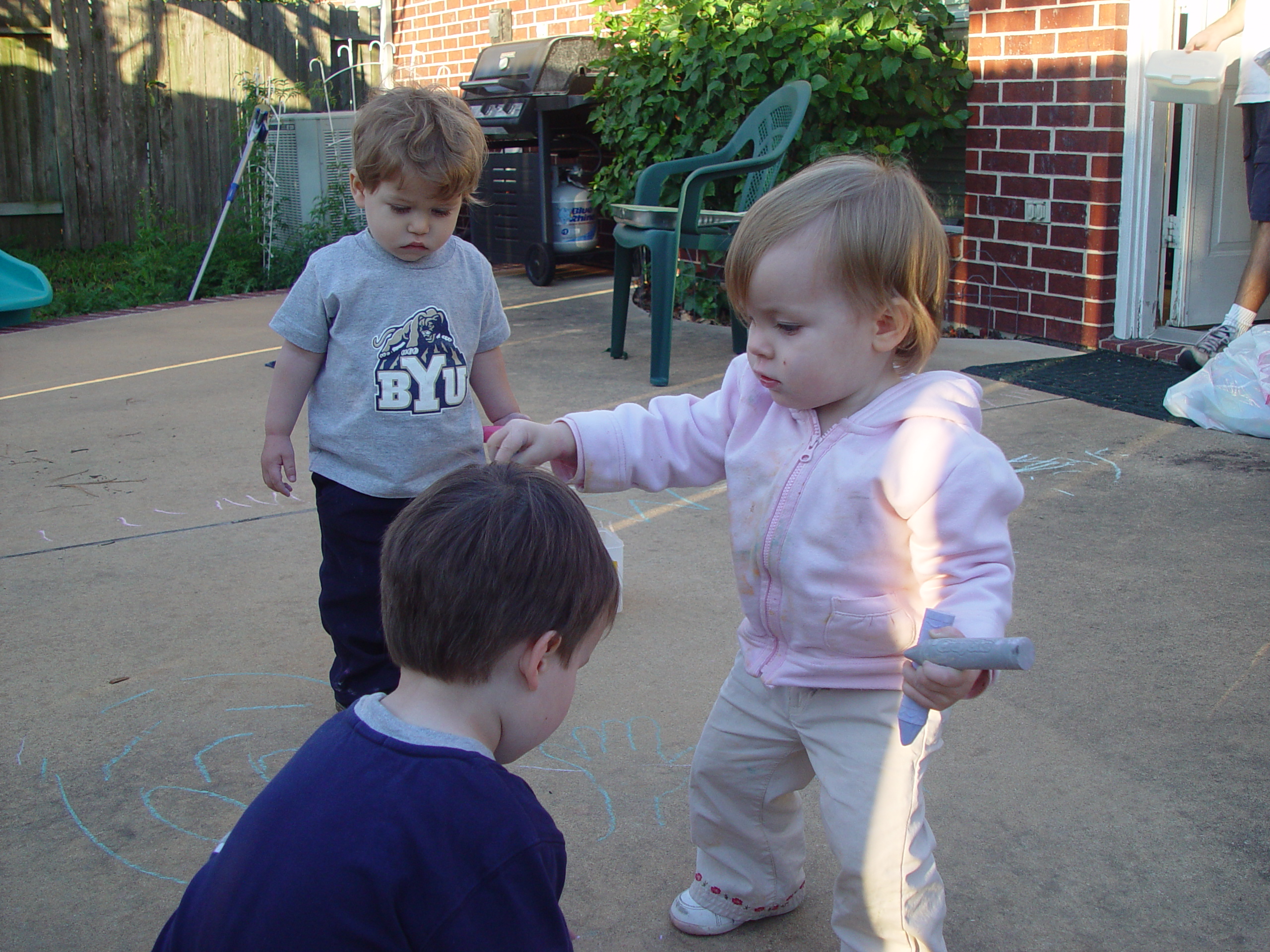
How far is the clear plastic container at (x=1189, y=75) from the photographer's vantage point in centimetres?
438

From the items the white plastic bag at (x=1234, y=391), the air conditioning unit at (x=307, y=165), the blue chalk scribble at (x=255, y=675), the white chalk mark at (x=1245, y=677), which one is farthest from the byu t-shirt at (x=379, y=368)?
the air conditioning unit at (x=307, y=165)

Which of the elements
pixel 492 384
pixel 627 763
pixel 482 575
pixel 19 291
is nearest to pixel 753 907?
pixel 627 763

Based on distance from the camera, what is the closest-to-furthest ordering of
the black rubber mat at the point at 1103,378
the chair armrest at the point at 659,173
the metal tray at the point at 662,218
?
the black rubber mat at the point at 1103,378 < the metal tray at the point at 662,218 < the chair armrest at the point at 659,173

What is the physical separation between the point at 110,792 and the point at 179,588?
3.01 ft

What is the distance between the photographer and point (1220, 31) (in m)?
4.43

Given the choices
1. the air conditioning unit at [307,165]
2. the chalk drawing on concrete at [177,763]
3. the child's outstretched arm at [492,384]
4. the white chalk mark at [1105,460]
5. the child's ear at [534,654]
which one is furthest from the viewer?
the air conditioning unit at [307,165]

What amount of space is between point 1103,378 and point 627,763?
10.6 feet

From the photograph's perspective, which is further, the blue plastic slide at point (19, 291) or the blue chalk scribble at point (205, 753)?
the blue plastic slide at point (19, 291)

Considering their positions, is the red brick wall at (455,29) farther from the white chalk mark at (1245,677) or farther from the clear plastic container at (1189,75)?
the white chalk mark at (1245,677)

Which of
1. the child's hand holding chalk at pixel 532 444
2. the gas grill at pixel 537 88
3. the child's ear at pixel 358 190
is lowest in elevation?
the child's hand holding chalk at pixel 532 444

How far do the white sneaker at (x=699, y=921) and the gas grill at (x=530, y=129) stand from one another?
6.01 metres

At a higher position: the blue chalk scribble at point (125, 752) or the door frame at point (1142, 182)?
the door frame at point (1142, 182)

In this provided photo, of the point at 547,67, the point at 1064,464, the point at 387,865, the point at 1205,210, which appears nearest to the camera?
the point at 387,865

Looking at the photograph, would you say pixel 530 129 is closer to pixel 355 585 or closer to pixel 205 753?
pixel 355 585
